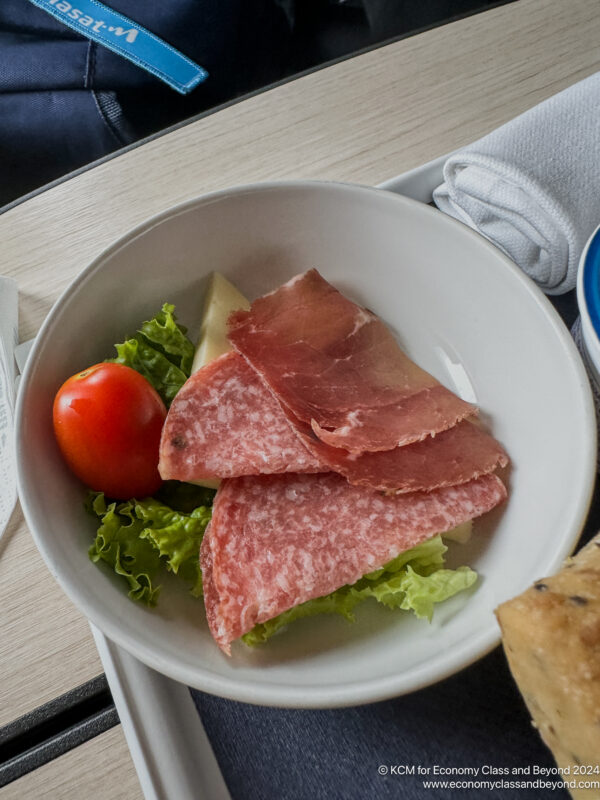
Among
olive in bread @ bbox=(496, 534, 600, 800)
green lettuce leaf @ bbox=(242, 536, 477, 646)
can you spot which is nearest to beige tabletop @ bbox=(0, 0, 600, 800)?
green lettuce leaf @ bbox=(242, 536, 477, 646)

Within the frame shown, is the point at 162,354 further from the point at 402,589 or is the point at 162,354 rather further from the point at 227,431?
the point at 402,589

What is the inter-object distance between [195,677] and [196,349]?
1.79ft

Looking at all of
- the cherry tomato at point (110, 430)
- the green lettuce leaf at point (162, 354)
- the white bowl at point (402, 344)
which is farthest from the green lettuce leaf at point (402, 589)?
the green lettuce leaf at point (162, 354)

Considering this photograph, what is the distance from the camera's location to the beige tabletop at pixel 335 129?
1.23 m

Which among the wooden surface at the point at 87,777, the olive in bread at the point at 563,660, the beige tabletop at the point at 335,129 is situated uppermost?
the beige tabletop at the point at 335,129

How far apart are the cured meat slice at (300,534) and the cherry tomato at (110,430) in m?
0.13

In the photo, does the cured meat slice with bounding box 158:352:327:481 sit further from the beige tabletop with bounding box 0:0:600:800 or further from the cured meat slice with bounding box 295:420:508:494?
the beige tabletop with bounding box 0:0:600:800

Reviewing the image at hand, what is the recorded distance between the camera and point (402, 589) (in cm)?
83

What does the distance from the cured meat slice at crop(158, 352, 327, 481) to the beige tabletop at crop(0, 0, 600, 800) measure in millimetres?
372

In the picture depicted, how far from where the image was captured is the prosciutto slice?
0.90 meters

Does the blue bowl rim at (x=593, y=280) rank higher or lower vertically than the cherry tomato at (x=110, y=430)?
higher

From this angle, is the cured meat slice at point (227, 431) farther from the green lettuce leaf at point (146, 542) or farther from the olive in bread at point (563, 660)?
the olive in bread at point (563, 660)

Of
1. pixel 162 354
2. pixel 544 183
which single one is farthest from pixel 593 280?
pixel 162 354

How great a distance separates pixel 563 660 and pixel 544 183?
76 cm
